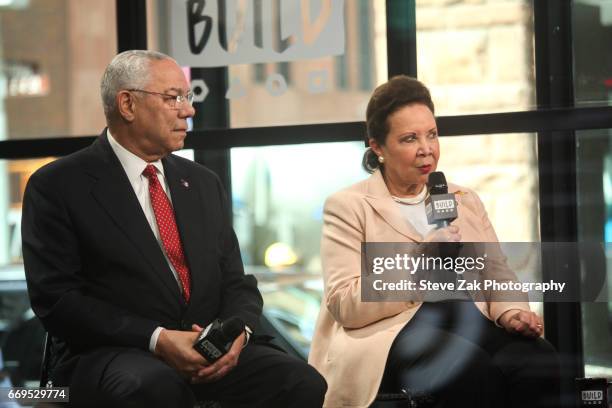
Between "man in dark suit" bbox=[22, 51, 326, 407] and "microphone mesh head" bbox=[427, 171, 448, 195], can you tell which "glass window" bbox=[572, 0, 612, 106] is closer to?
"microphone mesh head" bbox=[427, 171, 448, 195]

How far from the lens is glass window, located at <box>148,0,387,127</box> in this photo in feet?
15.4

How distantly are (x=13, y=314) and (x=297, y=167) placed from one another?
147 cm

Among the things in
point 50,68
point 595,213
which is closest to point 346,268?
point 595,213

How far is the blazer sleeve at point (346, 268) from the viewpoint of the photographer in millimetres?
3990

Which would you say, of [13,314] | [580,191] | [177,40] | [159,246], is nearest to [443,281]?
[580,191]

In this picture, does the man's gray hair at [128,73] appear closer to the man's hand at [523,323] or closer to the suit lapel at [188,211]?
the suit lapel at [188,211]

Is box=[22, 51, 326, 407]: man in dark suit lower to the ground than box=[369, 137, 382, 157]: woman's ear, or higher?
lower

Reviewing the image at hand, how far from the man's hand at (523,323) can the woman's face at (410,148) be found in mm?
596

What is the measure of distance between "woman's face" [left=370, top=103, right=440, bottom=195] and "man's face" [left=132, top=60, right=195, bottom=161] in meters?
0.79

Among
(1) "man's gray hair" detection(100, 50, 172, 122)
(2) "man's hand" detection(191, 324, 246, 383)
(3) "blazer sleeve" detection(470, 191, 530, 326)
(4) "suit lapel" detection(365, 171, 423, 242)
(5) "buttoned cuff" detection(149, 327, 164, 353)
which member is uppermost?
(1) "man's gray hair" detection(100, 50, 172, 122)

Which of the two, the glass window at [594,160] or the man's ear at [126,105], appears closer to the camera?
the man's ear at [126,105]

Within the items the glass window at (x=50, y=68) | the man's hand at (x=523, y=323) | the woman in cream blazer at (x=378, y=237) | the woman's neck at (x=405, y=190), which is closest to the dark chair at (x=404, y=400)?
the woman in cream blazer at (x=378, y=237)

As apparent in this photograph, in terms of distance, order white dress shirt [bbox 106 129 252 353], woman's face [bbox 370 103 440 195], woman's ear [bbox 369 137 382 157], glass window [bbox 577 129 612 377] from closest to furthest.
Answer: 1. white dress shirt [bbox 106 129 252 353]
2. woman's face [bbox 370 103 440 195]
3. woman's ear [bbox 369 137 382 157]
4. glass window [bbox 577 129 612 377]

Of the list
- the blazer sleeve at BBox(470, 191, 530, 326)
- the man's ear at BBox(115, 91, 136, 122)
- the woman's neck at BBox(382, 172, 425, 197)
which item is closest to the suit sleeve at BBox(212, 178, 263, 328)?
the man's ear at BBox(115, 91, 136, 122)
